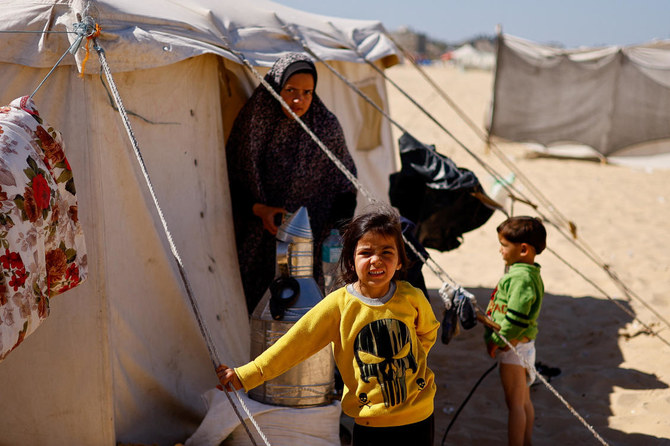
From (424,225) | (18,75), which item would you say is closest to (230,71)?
(18,75)

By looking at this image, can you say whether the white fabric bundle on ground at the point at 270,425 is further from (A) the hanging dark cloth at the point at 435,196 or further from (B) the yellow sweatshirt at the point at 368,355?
(A) the hanging dark cloth at the point at 435,196

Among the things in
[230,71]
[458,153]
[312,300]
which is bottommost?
[458,153]

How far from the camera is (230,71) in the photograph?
377 centimetres

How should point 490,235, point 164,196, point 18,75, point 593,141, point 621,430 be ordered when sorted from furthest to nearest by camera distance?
point 593,141, point 490,235, point 621,430, point 164,196, point 18,75

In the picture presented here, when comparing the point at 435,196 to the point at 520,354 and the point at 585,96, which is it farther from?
the point at 585,96

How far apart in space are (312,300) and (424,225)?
1.55 metres

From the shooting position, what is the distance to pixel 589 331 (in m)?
5.23

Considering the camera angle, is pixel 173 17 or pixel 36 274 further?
pixel 173 17

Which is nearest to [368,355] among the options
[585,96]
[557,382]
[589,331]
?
[557,382]

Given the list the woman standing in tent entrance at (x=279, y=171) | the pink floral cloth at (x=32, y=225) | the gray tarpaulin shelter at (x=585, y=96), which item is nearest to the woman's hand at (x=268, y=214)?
the woman standing in tent entrance at (x=279, y=171)

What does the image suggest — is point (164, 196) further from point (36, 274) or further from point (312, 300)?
point (36, 274)

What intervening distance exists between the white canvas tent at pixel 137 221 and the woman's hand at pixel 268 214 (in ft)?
0.74

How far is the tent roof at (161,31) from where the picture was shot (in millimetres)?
2822

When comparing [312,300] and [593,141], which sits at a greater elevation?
[312,300]
